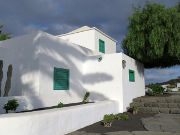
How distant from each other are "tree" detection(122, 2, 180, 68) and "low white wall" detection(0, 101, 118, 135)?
569 cm

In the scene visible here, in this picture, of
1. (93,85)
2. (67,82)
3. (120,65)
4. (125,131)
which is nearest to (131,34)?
(120,65)

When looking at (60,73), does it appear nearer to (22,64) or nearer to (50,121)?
(22,64)

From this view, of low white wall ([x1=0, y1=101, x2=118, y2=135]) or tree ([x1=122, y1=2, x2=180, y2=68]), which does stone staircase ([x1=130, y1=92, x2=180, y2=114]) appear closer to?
tree ([x1=122, y1=2, x2=180, y2=68])

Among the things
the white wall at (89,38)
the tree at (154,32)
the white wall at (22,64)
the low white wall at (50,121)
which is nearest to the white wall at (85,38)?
the white wall at (89,38)

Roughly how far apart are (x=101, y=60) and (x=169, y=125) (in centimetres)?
525

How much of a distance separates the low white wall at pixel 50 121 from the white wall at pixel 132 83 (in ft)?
9.79

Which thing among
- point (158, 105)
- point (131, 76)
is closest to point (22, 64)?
point (131, 76)

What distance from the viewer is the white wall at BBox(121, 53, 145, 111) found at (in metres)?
10.0

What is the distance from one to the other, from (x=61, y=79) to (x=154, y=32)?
6.27 m

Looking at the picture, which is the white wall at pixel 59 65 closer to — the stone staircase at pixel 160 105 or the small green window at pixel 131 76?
the small green window at pixel 131 76

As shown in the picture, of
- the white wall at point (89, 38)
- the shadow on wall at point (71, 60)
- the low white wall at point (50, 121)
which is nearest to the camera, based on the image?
the low white wall at point (50, 121)

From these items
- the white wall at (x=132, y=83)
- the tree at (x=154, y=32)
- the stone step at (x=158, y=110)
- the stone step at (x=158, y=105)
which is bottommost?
the stone step at (x=158, y=110)

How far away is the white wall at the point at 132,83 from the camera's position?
10.0 m

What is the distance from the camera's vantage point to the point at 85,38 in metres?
14.7
